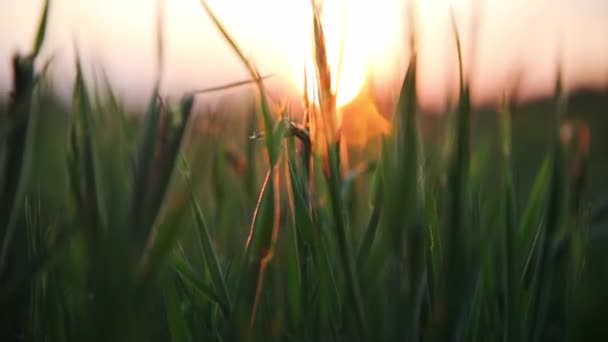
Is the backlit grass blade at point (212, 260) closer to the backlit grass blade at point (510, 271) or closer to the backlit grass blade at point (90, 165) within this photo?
the backlit grass blade at point (90, 165)

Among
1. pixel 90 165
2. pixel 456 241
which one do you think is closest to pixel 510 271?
pixel 456 241

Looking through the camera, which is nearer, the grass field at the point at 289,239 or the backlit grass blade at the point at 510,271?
the grass field at the point at 289,239

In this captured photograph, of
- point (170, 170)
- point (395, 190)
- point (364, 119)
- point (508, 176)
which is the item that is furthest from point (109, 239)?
point (364, 119)

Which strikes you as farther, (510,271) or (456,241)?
(510,271)

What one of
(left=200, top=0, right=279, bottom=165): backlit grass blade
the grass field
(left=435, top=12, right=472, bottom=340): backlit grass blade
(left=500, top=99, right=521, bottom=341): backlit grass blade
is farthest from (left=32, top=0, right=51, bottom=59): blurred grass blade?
(left=500, top=99, right=521, bottom=341): backlit grass blade

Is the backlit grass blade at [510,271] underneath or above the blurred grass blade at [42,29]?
underneath

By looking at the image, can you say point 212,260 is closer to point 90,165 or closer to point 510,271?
point 90,165

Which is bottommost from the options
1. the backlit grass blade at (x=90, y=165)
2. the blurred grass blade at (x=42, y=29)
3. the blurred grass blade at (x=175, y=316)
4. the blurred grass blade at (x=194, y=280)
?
the blurred grass blade at (x=175, y=316)

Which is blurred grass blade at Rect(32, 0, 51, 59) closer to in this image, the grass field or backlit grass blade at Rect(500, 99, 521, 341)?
the grass field

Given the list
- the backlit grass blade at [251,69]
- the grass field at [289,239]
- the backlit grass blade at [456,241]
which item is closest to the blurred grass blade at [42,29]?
the grass field at [289,239]
